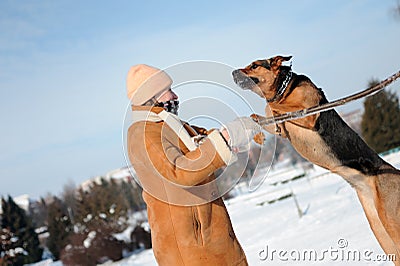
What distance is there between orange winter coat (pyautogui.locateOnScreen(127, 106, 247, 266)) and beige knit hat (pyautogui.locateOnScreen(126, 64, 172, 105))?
0.25ft

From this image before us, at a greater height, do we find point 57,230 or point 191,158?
point 191,158

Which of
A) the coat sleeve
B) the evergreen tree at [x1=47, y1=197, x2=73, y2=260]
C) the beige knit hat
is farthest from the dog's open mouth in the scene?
the evergreen tree at [x1=47, y1=197, x2=73, y2=260]

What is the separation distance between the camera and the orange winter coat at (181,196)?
8.50 feet

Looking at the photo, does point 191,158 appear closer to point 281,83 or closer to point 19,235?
point 281,83

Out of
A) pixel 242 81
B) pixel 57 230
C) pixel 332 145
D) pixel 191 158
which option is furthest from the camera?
pixel 57 230

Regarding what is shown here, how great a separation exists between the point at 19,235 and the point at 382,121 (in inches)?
1124

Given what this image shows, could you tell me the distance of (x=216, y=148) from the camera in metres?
2.53

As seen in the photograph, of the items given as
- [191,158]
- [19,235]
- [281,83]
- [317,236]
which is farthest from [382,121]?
[19,235]

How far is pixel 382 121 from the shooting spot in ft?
81.8

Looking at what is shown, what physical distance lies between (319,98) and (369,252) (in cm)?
287

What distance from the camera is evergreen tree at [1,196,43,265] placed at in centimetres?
3457

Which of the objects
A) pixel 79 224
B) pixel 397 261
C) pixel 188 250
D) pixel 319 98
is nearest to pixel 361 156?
pixel 319 98

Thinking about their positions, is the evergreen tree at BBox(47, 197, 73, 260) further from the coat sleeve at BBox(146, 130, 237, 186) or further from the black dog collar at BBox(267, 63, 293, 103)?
the coat sleeve at BBox(146, 130, 237, 186)

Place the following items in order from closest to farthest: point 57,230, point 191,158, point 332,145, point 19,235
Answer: point 191,158 → point 332,145 → point 57,230 → point 19,235
